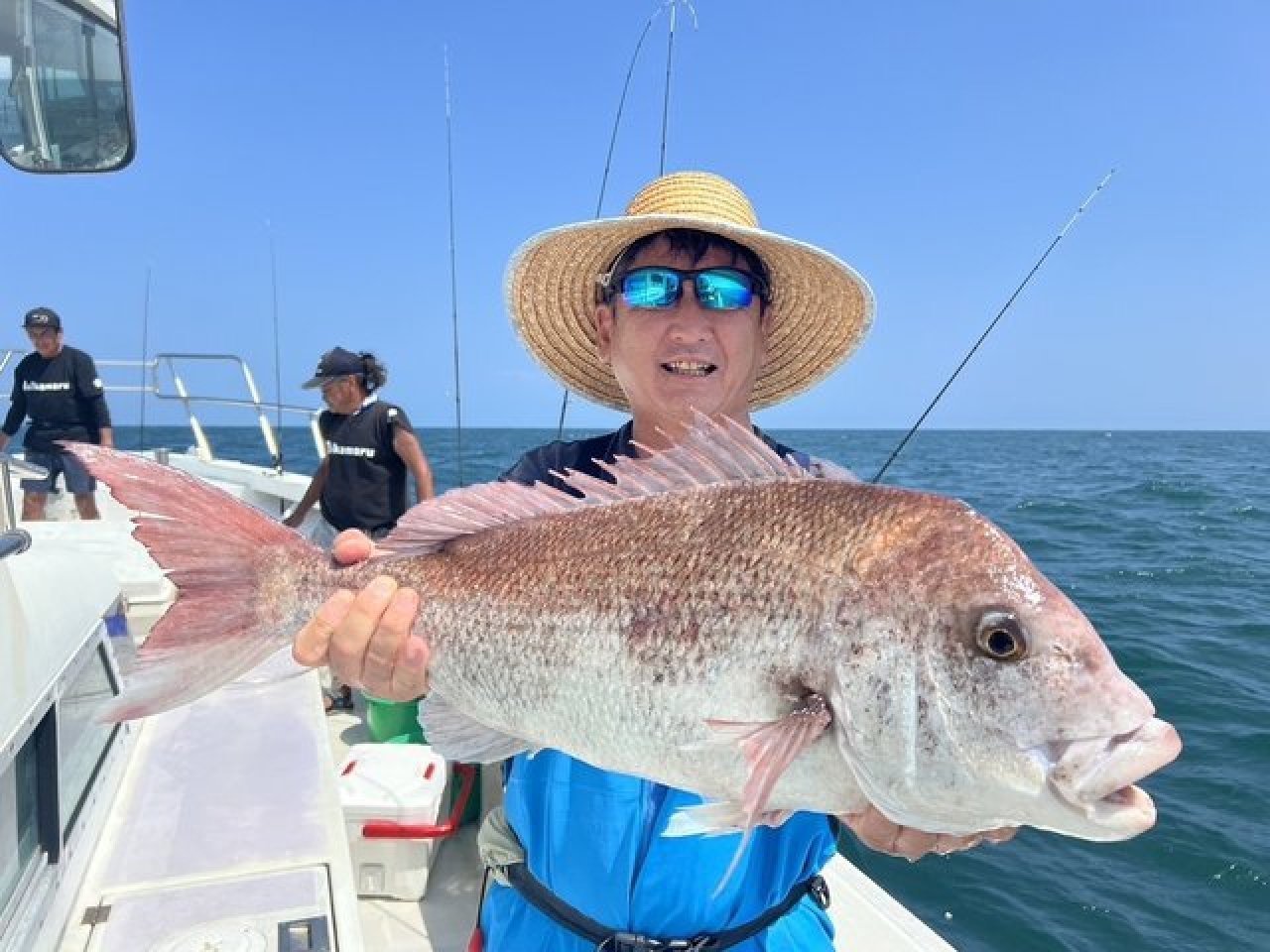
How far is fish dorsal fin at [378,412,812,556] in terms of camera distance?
181 centimetres

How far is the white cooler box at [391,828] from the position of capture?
3824 millimetres

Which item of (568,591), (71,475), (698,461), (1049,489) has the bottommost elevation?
(1049,489)

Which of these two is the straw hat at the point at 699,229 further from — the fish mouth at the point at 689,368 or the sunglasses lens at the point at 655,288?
the fish mouth at the point at 689,368

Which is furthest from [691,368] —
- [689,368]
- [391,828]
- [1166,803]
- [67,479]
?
[67,479]

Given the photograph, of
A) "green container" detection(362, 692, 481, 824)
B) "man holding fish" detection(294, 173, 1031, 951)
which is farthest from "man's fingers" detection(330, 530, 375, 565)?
"green container" detection(362, 692, 481, 824)

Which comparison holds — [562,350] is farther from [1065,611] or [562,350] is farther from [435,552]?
[1065,611]

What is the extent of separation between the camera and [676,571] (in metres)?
1.68

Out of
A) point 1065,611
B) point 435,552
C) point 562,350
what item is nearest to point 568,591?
→ point 435,552

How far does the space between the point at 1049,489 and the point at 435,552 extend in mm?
23600

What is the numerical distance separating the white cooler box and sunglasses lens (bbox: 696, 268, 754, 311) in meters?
2.38

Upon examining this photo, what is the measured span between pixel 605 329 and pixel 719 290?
0.48 meters

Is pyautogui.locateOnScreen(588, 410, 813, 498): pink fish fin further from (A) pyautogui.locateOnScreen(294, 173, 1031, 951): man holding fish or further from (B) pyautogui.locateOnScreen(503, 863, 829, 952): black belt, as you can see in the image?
(B) pyautogui.locateOnScreen(503, 863, 829, 952): black belt

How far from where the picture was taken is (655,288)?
254 centimetres

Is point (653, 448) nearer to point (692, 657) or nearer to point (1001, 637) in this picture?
point (692, 657)
